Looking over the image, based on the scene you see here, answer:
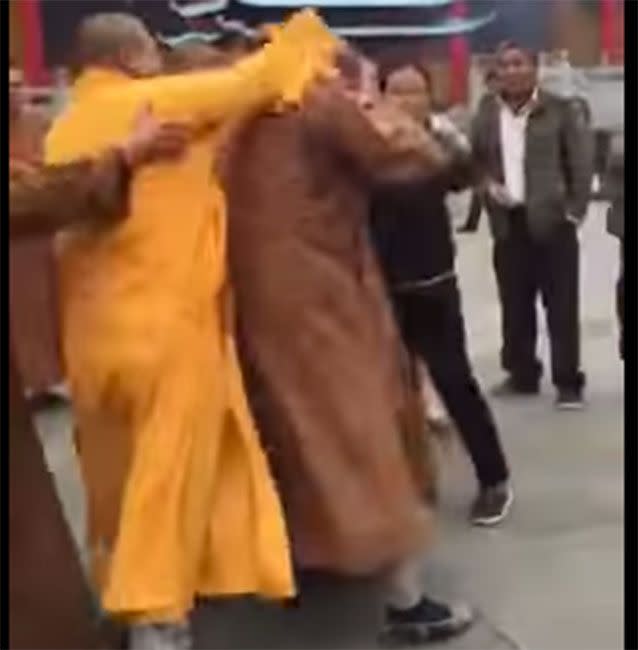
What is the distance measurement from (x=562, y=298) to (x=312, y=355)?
3777 mm

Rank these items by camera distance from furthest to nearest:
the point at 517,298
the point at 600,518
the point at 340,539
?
1. the point at 517,298
2. the point at 600,518
3. the point at 340,539

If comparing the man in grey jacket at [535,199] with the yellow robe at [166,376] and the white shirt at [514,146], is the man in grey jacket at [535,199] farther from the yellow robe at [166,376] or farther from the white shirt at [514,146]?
the yellow robe at [166,376]

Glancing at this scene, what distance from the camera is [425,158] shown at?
5469 millimetres

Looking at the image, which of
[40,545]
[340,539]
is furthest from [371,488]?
[40,545]

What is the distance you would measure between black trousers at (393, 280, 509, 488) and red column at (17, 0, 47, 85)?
14881 millimetres

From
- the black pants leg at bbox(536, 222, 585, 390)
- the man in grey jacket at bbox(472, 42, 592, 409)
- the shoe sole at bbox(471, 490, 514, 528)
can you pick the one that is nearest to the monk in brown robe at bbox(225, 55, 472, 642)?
the shoe sole at bbox(471, 490, 514, 528)

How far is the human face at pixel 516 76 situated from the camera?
8.88 metres

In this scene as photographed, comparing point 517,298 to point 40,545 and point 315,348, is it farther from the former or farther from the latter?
point 40,545

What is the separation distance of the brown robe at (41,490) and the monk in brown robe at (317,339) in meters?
0.53

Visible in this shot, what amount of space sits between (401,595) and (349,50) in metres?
1.55

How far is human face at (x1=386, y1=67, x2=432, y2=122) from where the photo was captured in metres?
6.28

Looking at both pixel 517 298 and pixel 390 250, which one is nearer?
pixel 390 250

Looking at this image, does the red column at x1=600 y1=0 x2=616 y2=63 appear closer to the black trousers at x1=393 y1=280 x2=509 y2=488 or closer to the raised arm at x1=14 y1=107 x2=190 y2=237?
the black trousers at x1=393 y1=280 x2=509 y2=488

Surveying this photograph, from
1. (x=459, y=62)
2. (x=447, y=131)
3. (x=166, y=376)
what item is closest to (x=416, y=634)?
(x=166, y=376)
